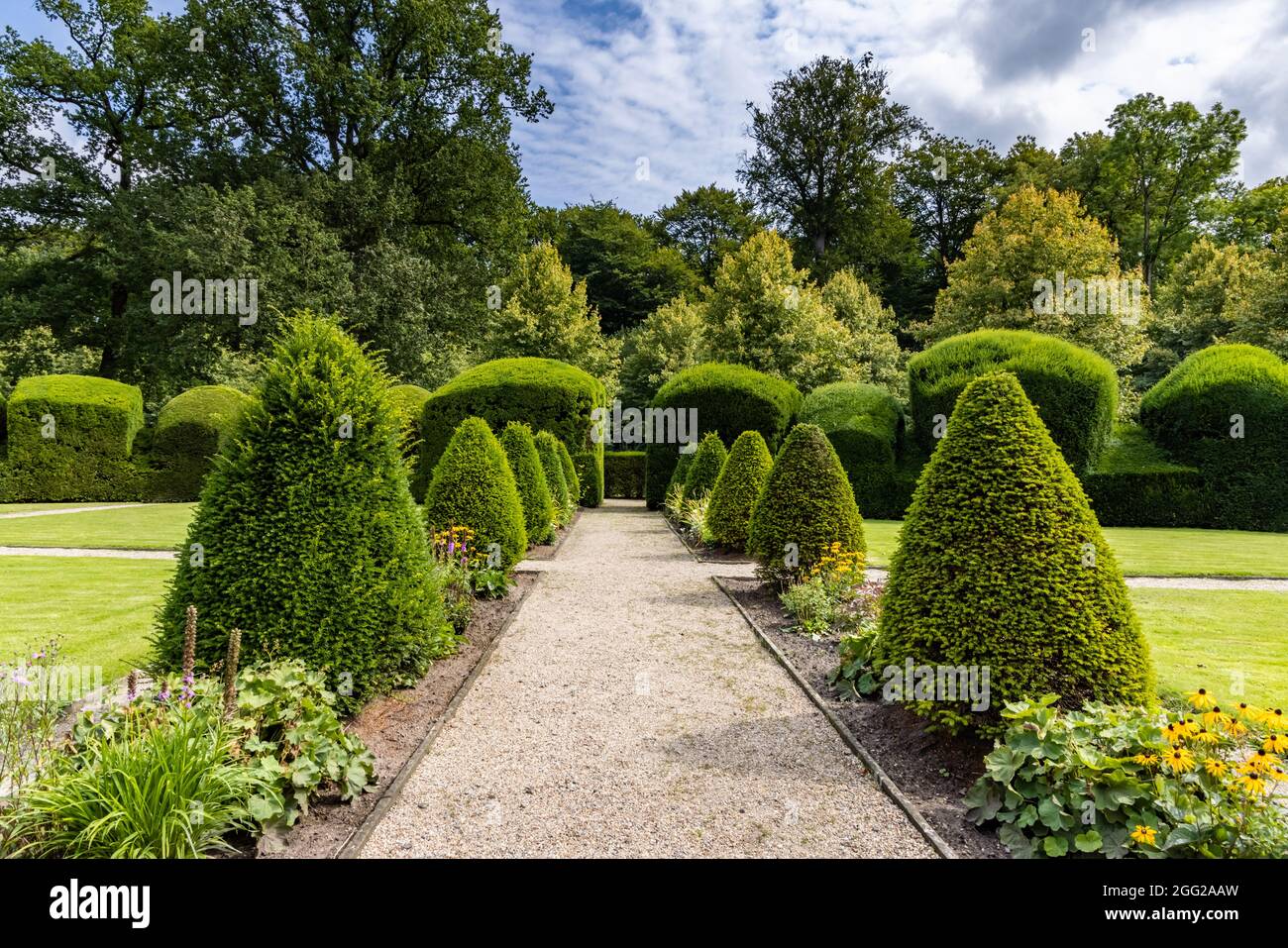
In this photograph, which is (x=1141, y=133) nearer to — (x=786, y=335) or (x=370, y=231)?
(x=786, y=335)

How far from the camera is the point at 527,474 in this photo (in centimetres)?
1168

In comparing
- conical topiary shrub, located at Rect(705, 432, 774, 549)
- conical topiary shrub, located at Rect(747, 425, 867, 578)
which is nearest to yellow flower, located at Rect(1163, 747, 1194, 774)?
conical topiary shrub, located at Rect(747, 425, 867, 578)

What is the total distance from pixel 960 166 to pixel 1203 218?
1224 centimetres

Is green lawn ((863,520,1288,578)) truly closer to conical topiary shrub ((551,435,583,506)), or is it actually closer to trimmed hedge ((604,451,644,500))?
conical topiary shrub ((551,435,583,506))

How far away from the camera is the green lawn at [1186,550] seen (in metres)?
10.1

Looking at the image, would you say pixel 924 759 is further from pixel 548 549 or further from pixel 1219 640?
pixel 548 549

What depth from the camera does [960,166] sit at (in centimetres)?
3981

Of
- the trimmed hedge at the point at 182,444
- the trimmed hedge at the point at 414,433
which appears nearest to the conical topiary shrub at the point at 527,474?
the trimmed hedge at the point at 414,433

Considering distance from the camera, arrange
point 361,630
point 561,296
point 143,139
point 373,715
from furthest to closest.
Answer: point 561,296, point 143,139, point 373,715, point 361,630

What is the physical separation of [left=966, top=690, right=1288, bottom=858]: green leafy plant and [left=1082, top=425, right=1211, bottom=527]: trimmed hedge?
15354 mm

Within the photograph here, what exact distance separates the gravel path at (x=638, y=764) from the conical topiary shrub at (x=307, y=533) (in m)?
0.93

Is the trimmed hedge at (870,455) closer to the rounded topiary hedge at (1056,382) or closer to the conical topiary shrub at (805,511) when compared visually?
the rounded topiary hedge at (1056,382)

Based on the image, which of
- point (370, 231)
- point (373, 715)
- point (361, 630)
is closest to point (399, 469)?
point (361, 630)

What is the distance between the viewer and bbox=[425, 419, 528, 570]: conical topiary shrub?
27.7ft
